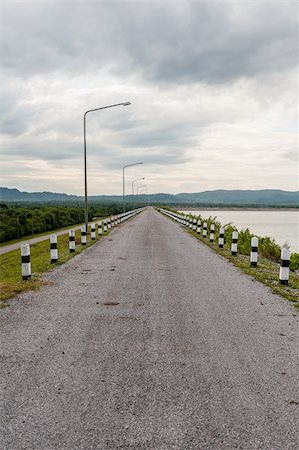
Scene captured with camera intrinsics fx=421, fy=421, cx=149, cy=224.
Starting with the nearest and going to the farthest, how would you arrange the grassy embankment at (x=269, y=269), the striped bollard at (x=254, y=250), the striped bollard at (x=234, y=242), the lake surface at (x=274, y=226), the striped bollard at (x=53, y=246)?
the grassy embankment at (x=269, y=269) < the striped bollard at (x=254, y=250) < the striped bollard at (x=53, y=246) < the striped bollard at (x=234, y=242) < the lake surface at (x=274, y=226)

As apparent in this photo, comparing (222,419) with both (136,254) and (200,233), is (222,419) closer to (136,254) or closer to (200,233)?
(136,254)

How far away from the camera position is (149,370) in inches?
179

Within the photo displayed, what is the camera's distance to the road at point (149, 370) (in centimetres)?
335

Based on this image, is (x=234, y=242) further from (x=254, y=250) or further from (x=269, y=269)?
(x=269, y=269)

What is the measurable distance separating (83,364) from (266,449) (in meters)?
2.26

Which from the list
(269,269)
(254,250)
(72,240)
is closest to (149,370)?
(254,250)

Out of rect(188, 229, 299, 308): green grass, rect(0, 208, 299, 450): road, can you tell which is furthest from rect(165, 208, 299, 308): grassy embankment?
rect(0, 208, 299, 450): road

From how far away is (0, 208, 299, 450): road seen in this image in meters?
3.35

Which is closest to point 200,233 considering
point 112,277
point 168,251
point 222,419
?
point 168,251

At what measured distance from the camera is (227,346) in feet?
17.6

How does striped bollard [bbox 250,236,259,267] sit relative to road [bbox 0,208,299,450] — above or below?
above

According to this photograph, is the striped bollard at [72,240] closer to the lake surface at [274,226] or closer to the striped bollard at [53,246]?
the striped bollard at [53,246]

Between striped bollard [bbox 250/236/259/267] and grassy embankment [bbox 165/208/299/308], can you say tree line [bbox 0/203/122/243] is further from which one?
striped bollard [bbox 250/236/259/267]

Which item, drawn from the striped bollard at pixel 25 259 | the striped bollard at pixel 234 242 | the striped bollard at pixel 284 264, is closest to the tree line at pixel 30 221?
the striped bollard at pixel 234 242
